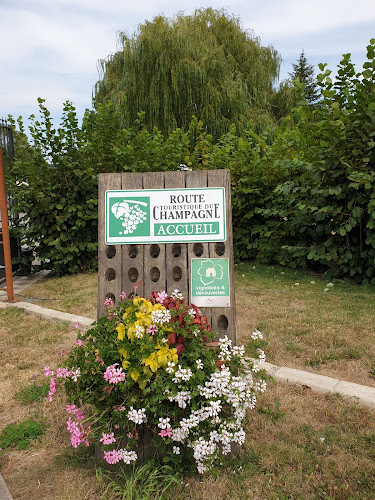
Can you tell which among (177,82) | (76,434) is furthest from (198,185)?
(177,82)

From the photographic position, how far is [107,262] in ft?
8.35

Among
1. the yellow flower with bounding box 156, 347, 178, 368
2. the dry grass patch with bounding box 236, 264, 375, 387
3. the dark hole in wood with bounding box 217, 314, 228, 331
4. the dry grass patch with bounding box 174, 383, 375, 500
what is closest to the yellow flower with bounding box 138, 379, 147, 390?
the yellow flower with bounding box 156, 347, 178, 368

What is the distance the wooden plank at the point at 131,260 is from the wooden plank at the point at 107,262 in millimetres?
29

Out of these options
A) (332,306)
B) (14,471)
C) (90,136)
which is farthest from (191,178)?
(90,136)

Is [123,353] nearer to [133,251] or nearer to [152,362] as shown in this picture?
[152,362]

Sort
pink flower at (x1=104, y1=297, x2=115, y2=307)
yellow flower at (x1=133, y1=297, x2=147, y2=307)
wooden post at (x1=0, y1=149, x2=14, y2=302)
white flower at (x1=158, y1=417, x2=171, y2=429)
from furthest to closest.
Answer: wooden post at (x1=0, y1=149, x2=14, y2=302) → pink flower at (x1=104, y1=297, x2=115, y2=307) → yellow flower at (x1=133, y1=297, x2=147, y2=307) → white flower at (x1=158, y1=417, x2=171, y2=429)

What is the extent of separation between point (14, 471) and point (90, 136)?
6.08 m

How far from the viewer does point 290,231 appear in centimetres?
682

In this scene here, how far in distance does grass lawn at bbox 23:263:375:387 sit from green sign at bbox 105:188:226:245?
1.52 metres

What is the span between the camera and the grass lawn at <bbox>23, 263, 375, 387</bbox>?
11.4ft

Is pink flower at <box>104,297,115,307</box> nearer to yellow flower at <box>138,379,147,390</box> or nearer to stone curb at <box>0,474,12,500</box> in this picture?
yellow flower at <box>138,379,147,390</box>

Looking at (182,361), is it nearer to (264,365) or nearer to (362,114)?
(264,365)

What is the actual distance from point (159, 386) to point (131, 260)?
81 cm

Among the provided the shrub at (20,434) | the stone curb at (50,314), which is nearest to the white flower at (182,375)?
the shrub at (20,434)
